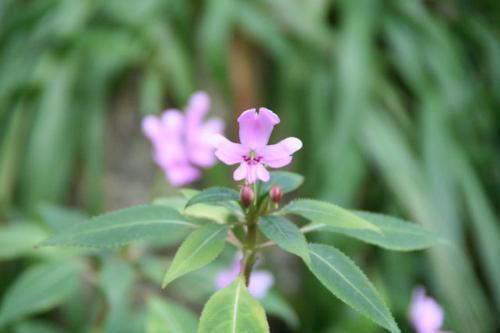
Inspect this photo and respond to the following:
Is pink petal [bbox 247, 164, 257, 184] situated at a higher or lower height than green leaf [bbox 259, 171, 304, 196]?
lower

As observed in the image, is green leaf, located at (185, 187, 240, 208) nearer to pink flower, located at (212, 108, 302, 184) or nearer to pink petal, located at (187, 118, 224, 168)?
pink flower, located at (212, 108, 302, 184)

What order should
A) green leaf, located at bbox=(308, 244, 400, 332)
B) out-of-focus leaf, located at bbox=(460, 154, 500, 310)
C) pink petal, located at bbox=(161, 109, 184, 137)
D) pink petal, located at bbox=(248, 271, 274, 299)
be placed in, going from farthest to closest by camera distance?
out-of-focus leaf, located at bbox=(460, 154, 500, 310) < pink petal, located at bbox=(161, 109, 184, 137) < pink petal, located at bbox=(248, 271, 274, 299) < green leaf, located at bbox=(308, 244, 400, 332)

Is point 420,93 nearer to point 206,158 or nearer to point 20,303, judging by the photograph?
point 206,158

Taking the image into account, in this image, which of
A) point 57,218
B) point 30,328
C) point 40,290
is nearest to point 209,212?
point 40,290

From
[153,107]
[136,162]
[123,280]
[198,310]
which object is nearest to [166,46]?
[153,107]

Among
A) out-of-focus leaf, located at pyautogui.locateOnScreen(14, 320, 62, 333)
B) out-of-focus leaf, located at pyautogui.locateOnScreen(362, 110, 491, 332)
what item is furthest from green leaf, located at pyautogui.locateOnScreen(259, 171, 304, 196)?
out-of-focus leaf, located at pyautogui.locateOnScreen(362, 110, 491, 332)
